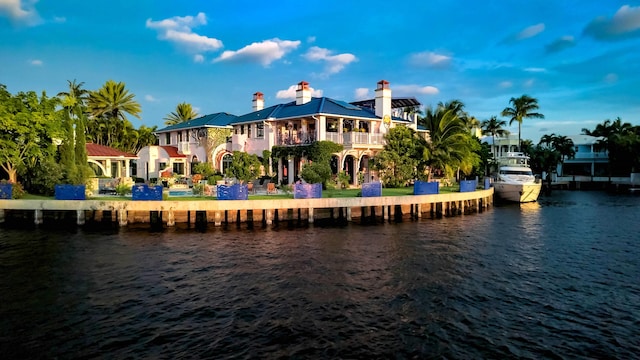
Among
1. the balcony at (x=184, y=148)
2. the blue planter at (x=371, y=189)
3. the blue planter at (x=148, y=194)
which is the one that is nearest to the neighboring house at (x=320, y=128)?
the balcony at (x=184, y=148)

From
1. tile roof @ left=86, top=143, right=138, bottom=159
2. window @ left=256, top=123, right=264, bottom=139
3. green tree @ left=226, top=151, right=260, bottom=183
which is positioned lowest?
green tree @ left=226, top=151, right=260, bottom=183

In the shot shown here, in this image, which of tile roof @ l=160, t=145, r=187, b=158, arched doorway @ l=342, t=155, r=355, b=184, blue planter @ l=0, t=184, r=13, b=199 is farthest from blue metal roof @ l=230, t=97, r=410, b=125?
blue planter @ l=0, t=184, r=13, b=199

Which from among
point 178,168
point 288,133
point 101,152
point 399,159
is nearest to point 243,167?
point 288,133

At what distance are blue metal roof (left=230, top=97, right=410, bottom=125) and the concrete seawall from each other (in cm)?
1119

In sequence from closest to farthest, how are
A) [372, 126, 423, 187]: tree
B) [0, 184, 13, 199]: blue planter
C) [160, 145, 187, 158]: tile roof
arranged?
[0, 184, 13, 199]: blue planter < [372, 126, 423, 187]: tree < [160, 145, 187, 158]: tile roof

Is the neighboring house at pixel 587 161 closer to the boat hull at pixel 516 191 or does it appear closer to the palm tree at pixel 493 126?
the palm tree at pixel 493 126

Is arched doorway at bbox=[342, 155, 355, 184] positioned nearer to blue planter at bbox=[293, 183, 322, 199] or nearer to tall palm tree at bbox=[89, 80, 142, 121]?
blue planter at bbox=[293, 183, 322, 199]

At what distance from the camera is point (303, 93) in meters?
41.5

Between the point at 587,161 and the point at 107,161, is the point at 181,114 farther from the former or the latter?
the point at 587,161

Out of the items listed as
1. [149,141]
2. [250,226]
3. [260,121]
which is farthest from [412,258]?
[149,141]

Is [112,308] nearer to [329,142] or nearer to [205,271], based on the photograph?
[205,271]

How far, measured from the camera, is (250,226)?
82.4 ft

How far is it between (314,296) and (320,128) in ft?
79.4

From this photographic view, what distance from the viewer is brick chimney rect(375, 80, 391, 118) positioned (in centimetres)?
4043
